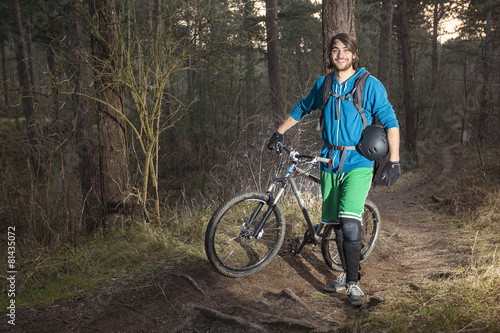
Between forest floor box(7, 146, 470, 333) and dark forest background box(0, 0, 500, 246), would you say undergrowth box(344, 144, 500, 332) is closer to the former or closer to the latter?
forest floor box(7, 146, 470, 333)

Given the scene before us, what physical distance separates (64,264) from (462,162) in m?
13.8

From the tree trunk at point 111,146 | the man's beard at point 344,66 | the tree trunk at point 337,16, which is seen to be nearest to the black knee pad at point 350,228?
the man's beard at point 344,66

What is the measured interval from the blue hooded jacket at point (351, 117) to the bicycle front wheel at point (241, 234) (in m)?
0.81

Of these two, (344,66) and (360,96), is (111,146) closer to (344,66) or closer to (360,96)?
(344,66)

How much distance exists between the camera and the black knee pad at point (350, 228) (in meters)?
3.57

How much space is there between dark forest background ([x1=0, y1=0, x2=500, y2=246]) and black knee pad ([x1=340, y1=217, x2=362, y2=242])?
238 cm

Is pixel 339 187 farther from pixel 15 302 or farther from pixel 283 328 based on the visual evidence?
pixel 15 302

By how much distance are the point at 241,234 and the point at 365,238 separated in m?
2.17

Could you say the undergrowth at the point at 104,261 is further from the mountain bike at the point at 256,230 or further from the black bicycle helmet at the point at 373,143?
the black bicycle helmet at the point at 373,143

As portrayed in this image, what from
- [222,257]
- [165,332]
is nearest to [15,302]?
[165,332]

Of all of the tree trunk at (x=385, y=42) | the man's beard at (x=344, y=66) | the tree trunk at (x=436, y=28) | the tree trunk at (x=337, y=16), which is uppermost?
the tree trunk at (x=436, y=28)

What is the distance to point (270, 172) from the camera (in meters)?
7.22

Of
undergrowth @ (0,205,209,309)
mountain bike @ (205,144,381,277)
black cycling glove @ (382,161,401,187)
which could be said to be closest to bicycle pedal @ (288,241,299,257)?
mountain bike @ (205,144,381,277)

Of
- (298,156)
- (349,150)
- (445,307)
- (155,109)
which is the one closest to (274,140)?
(298,156)
